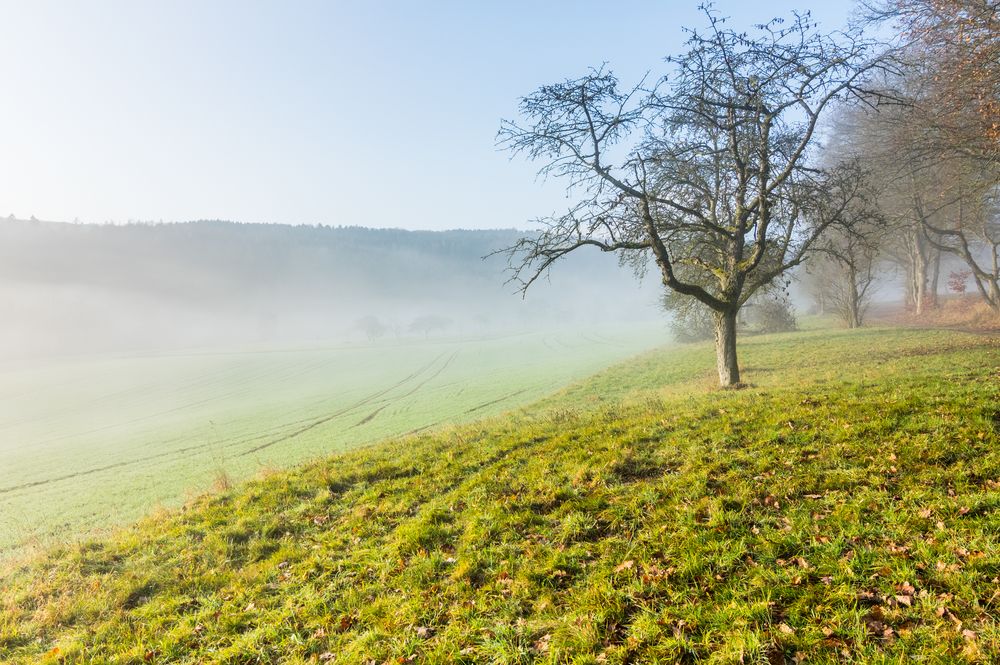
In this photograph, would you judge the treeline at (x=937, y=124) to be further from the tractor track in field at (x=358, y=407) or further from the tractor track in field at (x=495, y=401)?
the tractor track in field at (x=358, y=407)

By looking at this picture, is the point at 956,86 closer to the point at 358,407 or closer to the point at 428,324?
the point at 358,407

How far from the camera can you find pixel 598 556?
691 cm

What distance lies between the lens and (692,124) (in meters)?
19.1

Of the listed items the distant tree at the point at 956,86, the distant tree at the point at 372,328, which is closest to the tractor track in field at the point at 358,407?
the distant tree at the point at 956,86

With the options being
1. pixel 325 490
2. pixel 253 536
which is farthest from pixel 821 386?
pixel 253 536

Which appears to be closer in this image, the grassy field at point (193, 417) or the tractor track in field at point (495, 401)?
the grassy field at point (193, 417)

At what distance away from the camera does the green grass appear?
5.12m

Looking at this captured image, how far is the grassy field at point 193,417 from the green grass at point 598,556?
493 centimetres

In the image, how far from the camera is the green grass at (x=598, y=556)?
512cm

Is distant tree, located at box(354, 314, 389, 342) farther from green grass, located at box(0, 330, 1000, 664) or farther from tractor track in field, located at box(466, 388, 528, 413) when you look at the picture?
green grass, located at box(0, 330, 1000, 664)

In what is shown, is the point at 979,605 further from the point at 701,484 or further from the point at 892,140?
the point at 892,140

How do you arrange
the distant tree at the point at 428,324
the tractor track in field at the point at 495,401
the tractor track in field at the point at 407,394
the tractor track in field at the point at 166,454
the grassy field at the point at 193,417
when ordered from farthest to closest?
1. the distant tree at the point at 428,324
2. the tractor track in field at the point at 407,394
3. the tractor track in field at the point at 495,401
4. the tractor track in field at the point at 166,454
5. the grassy field at the point at 193,417

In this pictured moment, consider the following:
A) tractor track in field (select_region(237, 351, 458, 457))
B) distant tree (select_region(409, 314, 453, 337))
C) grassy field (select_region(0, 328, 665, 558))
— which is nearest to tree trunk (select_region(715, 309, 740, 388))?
grassy field (select_region(0, 328, 665, 558))

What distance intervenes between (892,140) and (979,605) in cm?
2911
